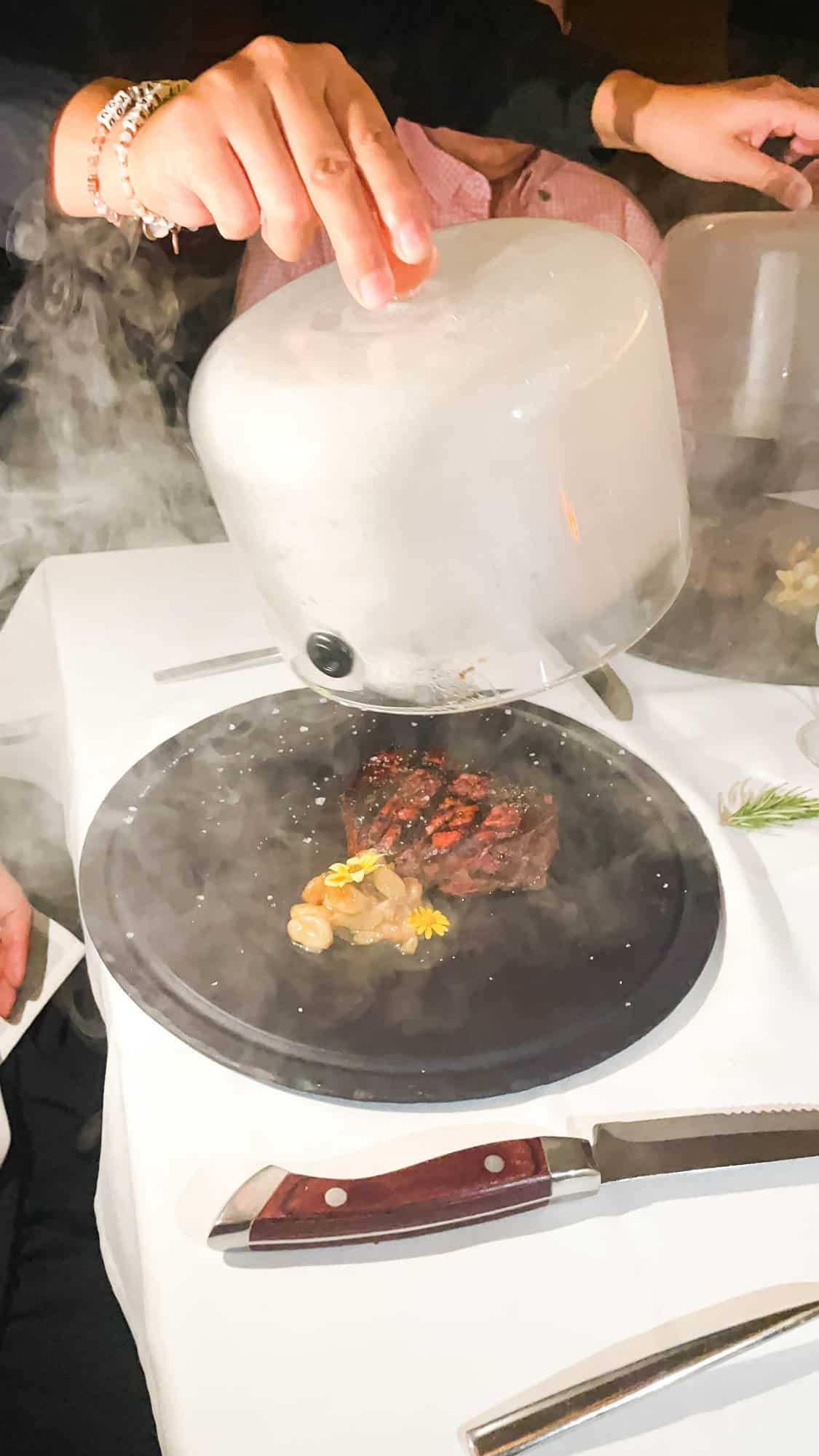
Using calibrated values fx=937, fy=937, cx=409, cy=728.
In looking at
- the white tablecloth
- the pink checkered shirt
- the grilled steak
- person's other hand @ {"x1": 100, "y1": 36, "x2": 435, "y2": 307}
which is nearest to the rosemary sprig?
the white tablecloth

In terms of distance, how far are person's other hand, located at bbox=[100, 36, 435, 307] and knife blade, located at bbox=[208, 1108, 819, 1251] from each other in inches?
18.6

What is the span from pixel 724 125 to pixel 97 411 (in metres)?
0.88

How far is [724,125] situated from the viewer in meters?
1.00

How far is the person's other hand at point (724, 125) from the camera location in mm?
945

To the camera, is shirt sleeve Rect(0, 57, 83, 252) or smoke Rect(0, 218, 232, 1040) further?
smoke Rect(0, 218, 232, 1040)

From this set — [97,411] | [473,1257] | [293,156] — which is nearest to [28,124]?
[293,156]

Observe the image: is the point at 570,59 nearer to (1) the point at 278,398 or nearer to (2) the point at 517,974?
(1) the point at 278,398

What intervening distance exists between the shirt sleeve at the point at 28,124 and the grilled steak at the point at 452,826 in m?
0.59

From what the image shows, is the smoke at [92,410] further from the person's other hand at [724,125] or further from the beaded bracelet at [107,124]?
the person's other hand at [724,125]

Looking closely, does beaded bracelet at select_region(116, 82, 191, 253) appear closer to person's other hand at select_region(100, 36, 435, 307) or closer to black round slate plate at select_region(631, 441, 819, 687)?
person's other hand at select_region(100, 36, 435, 307)

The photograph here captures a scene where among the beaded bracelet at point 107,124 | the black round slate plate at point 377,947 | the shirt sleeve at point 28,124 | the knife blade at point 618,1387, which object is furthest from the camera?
the shirt sleeve at point 28,124

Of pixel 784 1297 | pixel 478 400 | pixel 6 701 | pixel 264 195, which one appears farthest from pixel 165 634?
pixel 784 1297

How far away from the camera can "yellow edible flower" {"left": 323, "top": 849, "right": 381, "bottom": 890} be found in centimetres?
67

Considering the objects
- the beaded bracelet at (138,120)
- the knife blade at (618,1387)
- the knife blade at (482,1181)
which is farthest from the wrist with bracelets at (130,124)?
the knife blade at (618,1387)
